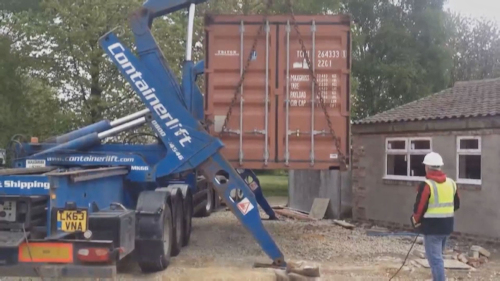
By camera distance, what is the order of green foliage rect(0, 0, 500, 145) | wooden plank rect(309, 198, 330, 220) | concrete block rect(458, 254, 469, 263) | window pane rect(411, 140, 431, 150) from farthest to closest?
1. green foliage rect(0, 0, 500, 145)
2. wooden plank rect(309, 198, 330, 220)
3. window pane rect(411, 140, 431, 150)
4. concrete block rect(458, 254, 469, 263)

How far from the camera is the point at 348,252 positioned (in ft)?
38.0

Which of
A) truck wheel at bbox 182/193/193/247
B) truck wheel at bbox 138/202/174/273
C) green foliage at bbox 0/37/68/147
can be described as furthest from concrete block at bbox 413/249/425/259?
green foliage at bbox 0/37/68/147

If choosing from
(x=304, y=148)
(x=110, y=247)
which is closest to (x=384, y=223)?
(x=304, y=148)

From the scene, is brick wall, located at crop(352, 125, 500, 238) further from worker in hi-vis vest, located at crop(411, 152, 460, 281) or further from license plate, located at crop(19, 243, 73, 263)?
license plate, located at crop(19, 243, 73, 263)

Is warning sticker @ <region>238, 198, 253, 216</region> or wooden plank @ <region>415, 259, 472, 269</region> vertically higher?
warning sticker @ <region>238, 198, 253, 216</region>

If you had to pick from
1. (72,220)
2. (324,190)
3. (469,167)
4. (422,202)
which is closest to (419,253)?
(469,167)

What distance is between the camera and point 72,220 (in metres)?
7.01

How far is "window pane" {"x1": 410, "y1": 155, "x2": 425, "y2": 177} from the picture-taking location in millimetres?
14718

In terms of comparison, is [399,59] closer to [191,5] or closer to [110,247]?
[191,5]

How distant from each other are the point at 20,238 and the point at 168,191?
333 centimetres

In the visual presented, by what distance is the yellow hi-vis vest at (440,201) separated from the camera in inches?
308

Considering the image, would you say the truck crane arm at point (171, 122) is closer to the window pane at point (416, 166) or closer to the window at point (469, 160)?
the window at point (469, 160)

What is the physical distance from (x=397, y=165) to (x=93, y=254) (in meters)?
10.2

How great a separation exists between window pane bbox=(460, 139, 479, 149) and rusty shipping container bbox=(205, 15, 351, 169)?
4.32 m
